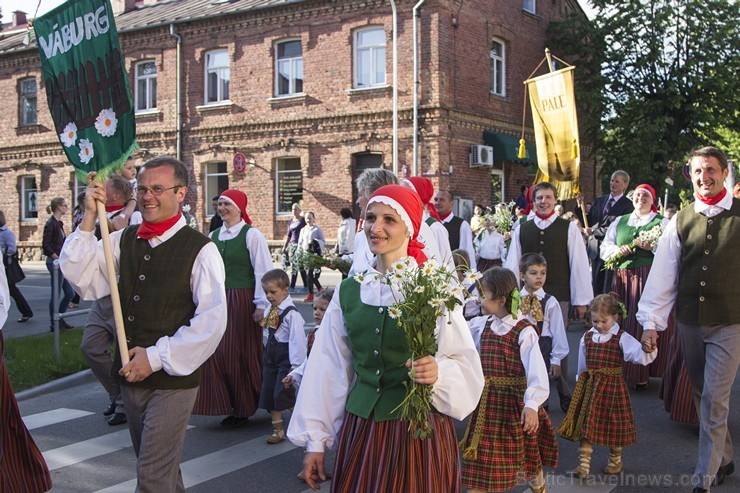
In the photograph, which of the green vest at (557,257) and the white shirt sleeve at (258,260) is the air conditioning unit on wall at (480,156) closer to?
the green vest at (557,257)

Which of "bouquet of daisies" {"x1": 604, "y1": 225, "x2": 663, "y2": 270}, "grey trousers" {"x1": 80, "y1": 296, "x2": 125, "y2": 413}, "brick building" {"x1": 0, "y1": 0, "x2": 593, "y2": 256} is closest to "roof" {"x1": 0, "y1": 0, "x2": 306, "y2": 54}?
"brick building" {"x1": 0, "y1": 0, "x2": 593, "y2": 256}

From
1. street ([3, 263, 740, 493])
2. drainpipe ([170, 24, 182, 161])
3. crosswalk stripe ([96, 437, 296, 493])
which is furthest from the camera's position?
drainpipe ([170, 24, 182, 161])

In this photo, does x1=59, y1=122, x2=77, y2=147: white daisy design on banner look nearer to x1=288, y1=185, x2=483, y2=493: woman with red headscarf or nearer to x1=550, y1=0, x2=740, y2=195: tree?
x1=288, y1=185, x2=483, y2=493: woman with red headscarf

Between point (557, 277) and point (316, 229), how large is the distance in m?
10.4

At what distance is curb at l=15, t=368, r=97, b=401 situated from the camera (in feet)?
26.3

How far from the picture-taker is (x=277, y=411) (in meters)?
6.38

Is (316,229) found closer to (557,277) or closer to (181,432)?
(557,277)

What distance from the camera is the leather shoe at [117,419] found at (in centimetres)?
688

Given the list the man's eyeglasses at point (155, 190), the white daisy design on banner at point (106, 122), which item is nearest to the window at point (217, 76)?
the white daisy design on banner at point (106, 122)

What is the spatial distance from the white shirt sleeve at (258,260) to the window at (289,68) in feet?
59.8

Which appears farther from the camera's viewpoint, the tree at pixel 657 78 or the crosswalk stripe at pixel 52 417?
the tree at pixel 657 78

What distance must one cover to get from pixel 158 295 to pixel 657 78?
25.4 metres

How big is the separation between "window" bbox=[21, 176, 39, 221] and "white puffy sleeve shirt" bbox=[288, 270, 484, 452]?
30.0 metres

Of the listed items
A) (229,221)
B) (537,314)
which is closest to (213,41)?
(229,221)
